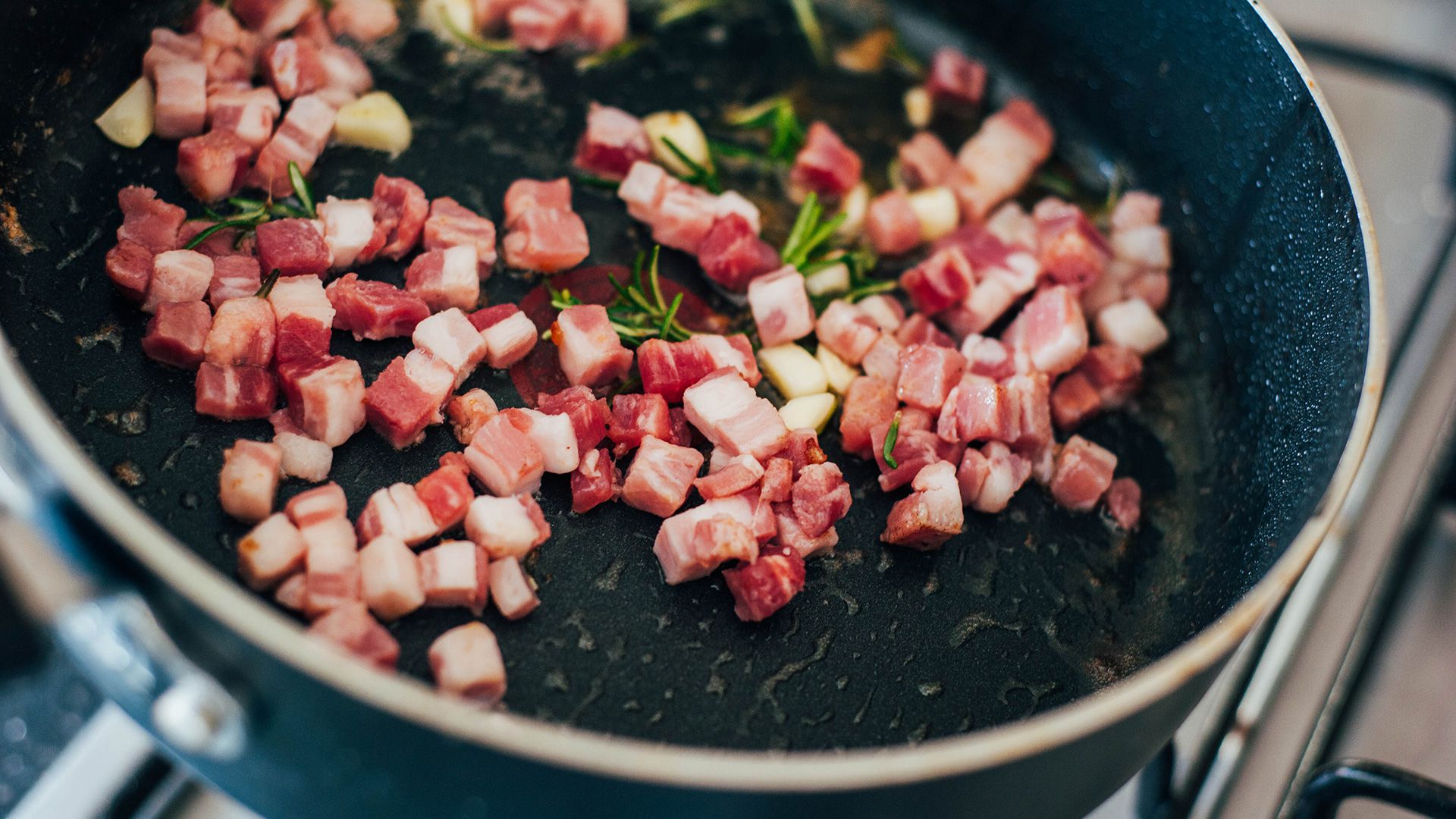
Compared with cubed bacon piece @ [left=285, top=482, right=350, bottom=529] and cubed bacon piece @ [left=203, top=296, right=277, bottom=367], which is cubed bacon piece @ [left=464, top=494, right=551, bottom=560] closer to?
cubed bacon piece @ [left=285, top=482, right=350, bottom=529]

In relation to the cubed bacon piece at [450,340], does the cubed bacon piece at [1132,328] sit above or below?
above

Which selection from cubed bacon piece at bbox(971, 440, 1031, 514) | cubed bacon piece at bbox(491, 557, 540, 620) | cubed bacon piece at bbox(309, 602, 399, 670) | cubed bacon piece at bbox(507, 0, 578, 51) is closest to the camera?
cubed bacon piece at bbox(309, 602, 399, 670)

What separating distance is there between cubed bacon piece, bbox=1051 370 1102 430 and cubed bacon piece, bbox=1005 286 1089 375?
0.02m

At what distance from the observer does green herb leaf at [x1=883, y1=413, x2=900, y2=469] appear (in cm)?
142

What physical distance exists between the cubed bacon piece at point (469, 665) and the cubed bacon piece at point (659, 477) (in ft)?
0.86

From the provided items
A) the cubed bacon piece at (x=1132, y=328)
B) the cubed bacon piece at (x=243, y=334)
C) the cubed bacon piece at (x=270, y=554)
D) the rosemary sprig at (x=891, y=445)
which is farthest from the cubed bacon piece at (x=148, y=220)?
the cubed bacon piece at (x=1132, y=328)

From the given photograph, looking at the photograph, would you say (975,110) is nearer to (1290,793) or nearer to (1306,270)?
(1306,270)

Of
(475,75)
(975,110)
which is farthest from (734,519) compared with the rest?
(975,110)

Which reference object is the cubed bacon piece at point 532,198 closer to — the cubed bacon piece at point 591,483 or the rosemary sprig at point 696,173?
the rosemary sprig at point 696,173

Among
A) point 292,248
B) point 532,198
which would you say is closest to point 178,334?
point 292,248

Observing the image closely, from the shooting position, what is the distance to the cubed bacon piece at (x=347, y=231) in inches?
56.6

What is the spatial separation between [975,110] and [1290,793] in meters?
1.18

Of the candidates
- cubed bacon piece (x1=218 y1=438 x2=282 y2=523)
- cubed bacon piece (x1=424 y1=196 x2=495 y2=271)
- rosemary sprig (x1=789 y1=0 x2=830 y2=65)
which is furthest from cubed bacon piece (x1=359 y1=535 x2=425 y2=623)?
rosemary sprig (x1=789 y1=0 x2=830 y2=65)

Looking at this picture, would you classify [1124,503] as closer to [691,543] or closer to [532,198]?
[691,543]
